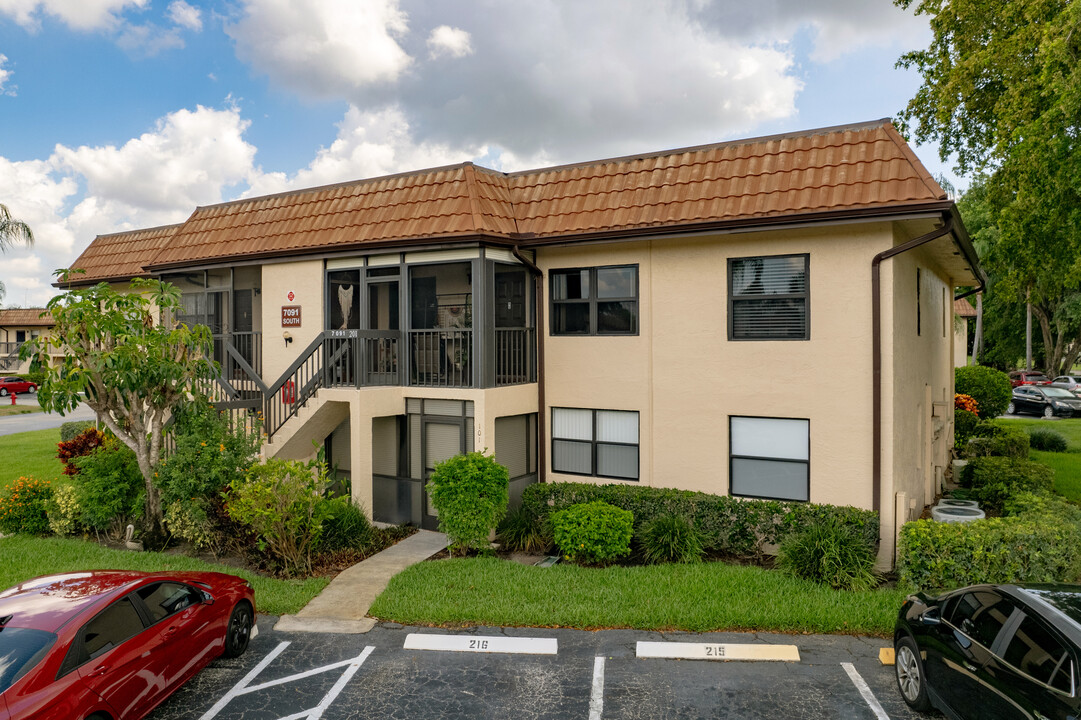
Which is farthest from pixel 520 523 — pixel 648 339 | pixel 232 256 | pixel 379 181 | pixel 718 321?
pixel 232 256

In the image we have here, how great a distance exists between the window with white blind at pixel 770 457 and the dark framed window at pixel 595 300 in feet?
8.61

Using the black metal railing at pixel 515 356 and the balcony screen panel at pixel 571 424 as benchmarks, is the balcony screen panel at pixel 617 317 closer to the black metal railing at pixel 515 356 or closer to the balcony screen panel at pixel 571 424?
the black metal railing at pixel 515 356

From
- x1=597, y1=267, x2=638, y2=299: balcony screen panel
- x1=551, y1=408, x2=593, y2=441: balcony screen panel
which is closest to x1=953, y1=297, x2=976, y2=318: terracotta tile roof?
x1=597, y1=267, x2=638, y2=299: balcony screen panel

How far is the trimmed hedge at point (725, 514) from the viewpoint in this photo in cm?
1041

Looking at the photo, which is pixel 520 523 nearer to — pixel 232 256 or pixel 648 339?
pixel 648 339

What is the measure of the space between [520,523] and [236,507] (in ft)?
14.8

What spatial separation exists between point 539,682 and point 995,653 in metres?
4.04

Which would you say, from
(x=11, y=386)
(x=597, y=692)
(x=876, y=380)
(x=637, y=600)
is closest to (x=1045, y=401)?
(x=876, y=380)

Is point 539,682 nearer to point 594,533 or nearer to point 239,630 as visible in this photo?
point 239,630

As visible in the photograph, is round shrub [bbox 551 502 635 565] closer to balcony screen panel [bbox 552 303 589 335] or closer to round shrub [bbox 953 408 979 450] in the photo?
balcony screen panel [bbox 552 303 589 335]

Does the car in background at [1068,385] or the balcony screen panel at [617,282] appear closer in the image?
the balcony screen panel at [617,282]

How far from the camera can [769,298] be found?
451 inches

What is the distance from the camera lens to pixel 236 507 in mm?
10555

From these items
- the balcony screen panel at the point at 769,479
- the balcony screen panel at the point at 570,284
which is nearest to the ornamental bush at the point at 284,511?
the balcony screen panel at the point at 570,284
